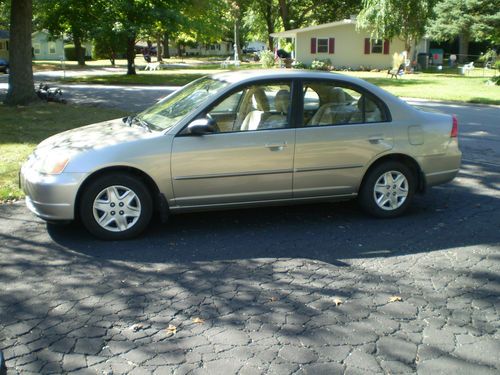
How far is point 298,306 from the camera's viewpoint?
4.21m

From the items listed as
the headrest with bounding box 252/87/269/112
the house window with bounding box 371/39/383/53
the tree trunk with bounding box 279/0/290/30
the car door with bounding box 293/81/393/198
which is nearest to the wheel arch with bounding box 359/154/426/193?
the car door with bounding box 293/81/393/198

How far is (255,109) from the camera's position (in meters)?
6.08

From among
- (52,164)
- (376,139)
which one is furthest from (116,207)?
(376,139)

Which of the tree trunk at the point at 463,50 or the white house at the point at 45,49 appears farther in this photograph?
the white house at the point at 45,49

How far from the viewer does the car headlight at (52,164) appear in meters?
5.37

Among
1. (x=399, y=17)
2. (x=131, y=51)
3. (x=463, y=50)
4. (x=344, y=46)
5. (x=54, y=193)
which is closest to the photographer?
(x=54, y=193)

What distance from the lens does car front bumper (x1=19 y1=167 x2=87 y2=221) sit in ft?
17.5

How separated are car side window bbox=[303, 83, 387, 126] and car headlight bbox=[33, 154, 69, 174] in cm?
252

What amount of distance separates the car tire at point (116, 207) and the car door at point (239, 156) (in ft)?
1.15

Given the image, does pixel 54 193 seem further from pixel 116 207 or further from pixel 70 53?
pixel 70 53

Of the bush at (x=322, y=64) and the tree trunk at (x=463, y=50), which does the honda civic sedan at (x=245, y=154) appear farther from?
the tree trunk at (x=463, y=50)

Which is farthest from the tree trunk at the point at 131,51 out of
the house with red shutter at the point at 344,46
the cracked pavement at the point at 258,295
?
the cracked pavement at the point at 258,295

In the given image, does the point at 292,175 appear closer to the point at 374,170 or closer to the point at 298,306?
the point at 374,170

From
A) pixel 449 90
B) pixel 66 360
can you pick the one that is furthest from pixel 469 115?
pixel 66 360
